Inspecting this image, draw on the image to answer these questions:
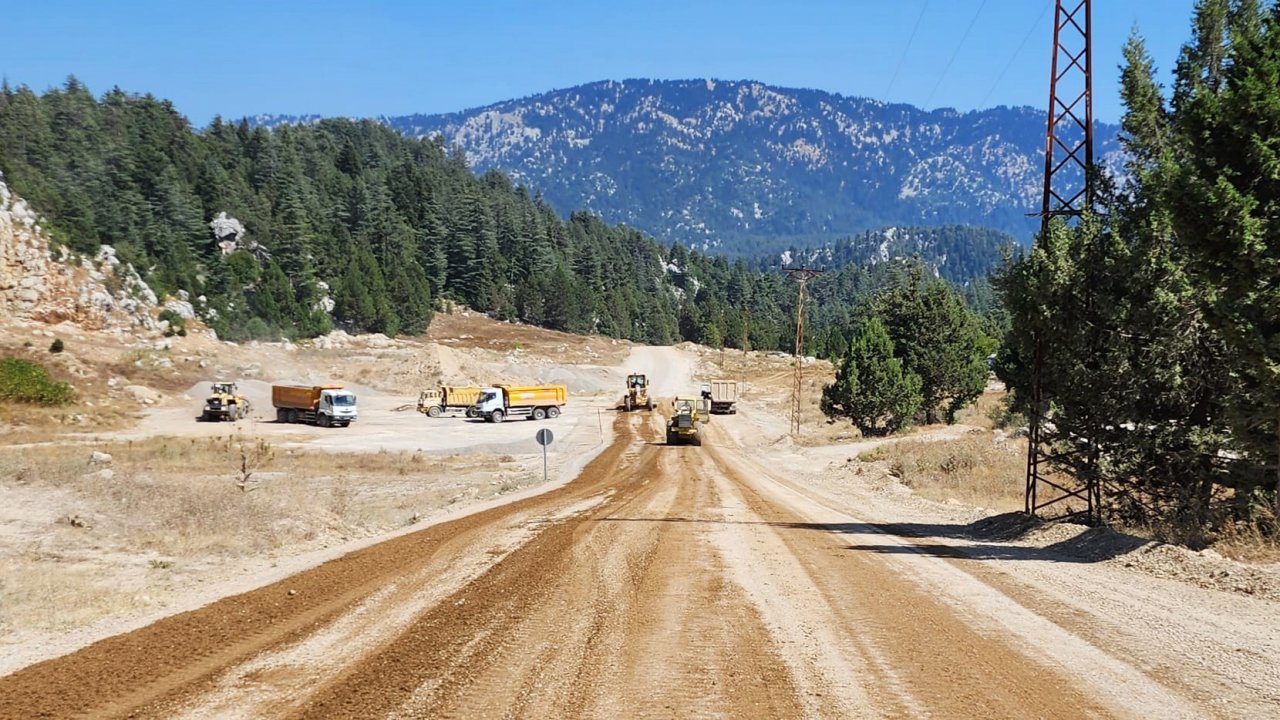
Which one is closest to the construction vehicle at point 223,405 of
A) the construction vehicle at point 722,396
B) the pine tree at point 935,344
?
the construction vehicle at point 722,396

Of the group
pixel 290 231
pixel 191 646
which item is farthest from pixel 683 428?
pixel 290 231

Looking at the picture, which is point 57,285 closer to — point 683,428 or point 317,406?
point 317,406

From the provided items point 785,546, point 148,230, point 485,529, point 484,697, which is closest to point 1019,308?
point 785,546

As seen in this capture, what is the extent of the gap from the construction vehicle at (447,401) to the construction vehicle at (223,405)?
576 inches

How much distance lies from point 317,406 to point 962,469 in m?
43.6

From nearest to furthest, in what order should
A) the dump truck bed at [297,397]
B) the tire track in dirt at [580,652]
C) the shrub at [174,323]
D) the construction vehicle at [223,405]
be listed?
the tire track in dirt at [580,652]
the construction vehicle at [223,405]
the dump truck bed at [297,397]
the shrub at [174,323]

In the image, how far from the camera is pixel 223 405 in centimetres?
5897

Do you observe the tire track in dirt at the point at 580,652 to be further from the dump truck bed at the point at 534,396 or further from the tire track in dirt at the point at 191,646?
the dump truck bed at the point at 534,396

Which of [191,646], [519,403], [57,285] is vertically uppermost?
[57,285]

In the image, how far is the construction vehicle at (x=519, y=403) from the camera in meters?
67.3

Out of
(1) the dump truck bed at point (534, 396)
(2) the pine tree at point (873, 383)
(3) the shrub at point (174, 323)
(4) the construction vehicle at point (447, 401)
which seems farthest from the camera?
(3) the shrub at point (174, 323)

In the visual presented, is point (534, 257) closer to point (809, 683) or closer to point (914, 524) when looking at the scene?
point (914, 524)

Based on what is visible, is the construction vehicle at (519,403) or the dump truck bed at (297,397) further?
the construction vehicle at (519,403)

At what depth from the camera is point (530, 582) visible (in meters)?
12.3
